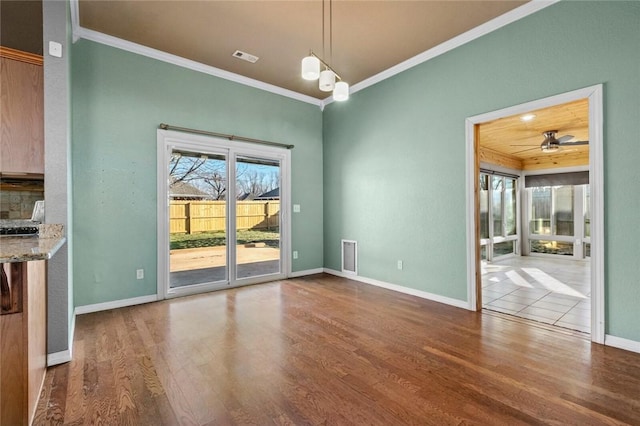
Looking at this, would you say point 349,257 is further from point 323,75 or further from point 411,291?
point 323,75

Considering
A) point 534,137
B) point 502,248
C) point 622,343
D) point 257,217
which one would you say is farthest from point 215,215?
point 502,248

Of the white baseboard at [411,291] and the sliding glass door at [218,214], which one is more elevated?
the sliding glass door at [218,214]

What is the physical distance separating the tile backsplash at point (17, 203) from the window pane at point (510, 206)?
359 inches

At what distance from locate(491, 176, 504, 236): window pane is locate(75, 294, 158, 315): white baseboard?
24.8 ft

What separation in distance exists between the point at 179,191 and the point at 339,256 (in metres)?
2.70

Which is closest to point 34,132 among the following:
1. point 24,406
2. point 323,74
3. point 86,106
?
point 86,106

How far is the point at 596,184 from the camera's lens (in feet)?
8.41

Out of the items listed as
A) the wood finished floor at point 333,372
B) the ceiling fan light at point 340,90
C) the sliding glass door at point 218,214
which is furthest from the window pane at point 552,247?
the ceiling fan light at point 340,90

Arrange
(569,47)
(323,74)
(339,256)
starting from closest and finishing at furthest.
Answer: (323,74), (569,47), (339,256)

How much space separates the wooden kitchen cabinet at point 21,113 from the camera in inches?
87.7

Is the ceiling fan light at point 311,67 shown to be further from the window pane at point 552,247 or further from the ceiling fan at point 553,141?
the window pane at point 552,247

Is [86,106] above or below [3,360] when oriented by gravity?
above

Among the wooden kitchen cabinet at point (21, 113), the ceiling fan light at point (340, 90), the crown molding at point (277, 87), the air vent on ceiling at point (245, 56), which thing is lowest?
the wooden kitchen cabinet at point (21, 113)

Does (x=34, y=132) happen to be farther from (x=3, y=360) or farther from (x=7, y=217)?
(x=3, y=360)
